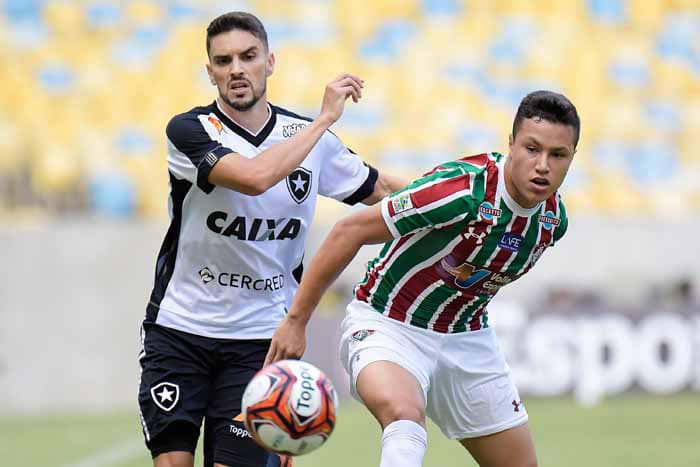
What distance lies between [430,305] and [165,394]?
45.3 inches

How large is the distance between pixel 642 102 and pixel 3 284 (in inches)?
350

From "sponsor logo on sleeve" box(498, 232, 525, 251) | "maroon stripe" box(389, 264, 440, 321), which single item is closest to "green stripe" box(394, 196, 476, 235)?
"sponsor logo on sleeve" box(498, 232, 525, 251)

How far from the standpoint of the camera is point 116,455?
1002 cm

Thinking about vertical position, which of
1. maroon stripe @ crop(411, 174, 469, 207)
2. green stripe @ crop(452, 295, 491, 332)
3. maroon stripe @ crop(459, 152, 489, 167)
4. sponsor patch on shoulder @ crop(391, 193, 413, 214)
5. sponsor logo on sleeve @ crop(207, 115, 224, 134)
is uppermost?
sponsor logo on sleeve @ crop(207, 115, 224, 134)

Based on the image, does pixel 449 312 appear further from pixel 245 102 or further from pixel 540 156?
pixel 245 102

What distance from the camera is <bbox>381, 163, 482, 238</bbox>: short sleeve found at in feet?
15.8

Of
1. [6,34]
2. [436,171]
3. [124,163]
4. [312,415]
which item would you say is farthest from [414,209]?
[6,34]

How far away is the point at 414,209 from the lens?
480 centimetres

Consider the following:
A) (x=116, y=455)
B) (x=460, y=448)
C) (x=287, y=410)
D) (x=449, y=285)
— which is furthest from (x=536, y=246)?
(x=116, y=455)

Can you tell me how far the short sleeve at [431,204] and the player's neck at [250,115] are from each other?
792 millimetres

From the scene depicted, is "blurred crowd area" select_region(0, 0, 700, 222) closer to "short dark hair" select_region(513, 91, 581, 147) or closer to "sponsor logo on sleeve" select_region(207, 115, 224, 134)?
"sponsor logo on sleeve" select_region(207, 115, 224, 134)

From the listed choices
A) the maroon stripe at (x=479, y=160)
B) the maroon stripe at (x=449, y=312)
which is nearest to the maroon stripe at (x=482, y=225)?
the maroon stripe at (x=479, y=160)

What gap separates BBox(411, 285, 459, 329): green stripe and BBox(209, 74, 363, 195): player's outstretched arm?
0.78m

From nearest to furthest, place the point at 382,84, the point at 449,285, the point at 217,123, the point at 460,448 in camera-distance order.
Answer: the point at 449,285, the point at 217,123, the point at 460,448, the point at 382,84
